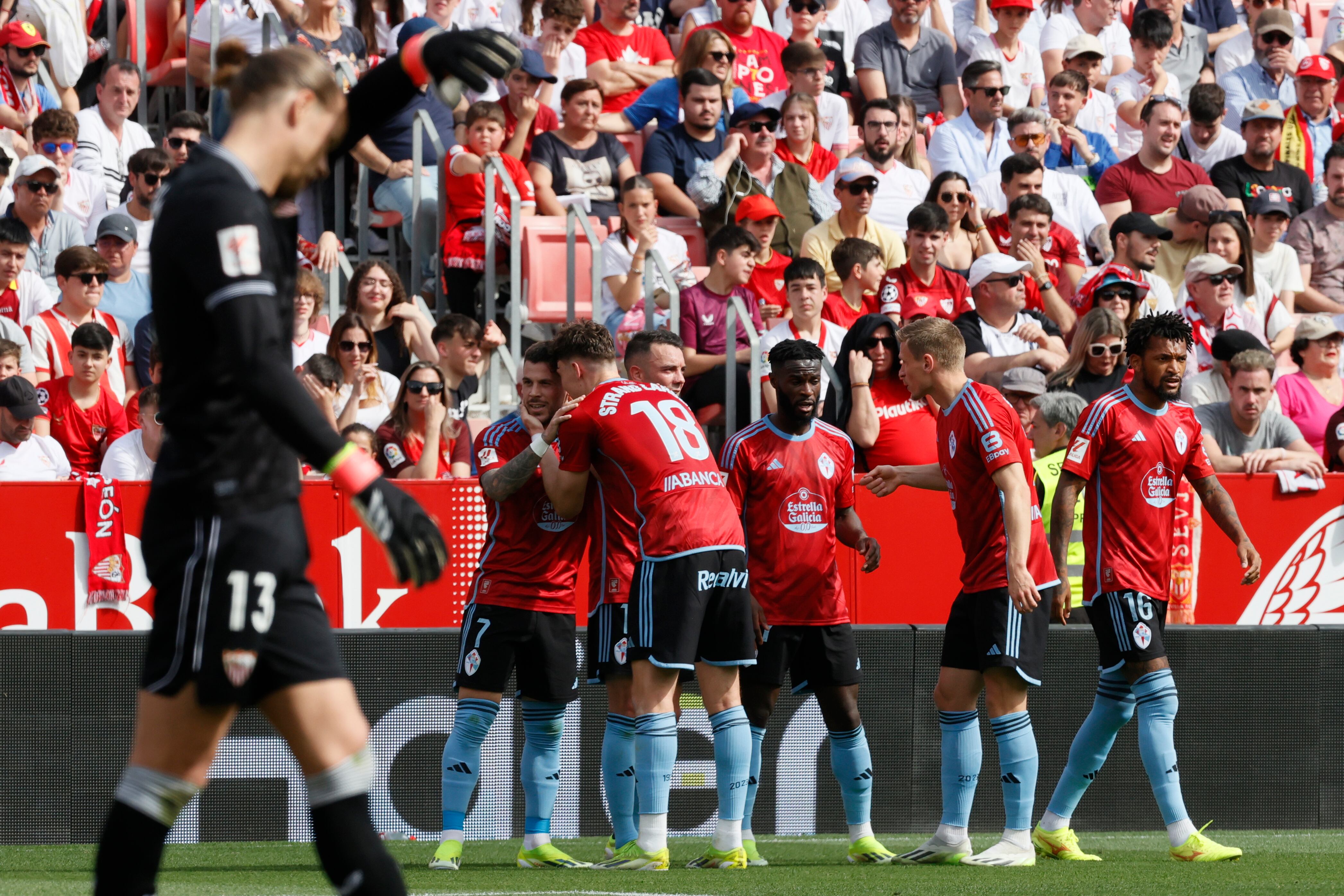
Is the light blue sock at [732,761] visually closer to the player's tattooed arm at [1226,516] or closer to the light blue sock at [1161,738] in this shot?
the light blue sock at [1161,738]

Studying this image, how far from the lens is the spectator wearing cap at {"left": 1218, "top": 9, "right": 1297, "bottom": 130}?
15547mm

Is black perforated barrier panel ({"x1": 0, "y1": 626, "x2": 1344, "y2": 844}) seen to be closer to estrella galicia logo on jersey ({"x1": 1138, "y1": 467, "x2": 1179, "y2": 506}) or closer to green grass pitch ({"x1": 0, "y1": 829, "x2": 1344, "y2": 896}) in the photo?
green grass pitch ({"x1": 0, "y1": 829, "x2": 1344, "y2": 896})

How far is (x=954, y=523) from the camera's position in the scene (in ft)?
33.7

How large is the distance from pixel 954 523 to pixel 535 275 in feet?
11.1

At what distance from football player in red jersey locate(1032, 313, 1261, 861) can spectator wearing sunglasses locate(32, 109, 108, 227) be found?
298 inches

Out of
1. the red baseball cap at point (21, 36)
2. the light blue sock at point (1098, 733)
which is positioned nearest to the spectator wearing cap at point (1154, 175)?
the light blue sock at point (1098, 733)

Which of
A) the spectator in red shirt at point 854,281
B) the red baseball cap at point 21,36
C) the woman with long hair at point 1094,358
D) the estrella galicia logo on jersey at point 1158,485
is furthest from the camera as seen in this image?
the red baseball cap at point 21,36

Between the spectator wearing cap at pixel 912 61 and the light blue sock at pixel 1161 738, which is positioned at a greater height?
the spectator wearing cap at pixel 912 61

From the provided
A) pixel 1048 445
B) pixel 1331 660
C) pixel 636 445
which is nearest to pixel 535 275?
pixel 1048 445

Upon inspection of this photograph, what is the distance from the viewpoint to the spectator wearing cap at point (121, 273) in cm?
1121

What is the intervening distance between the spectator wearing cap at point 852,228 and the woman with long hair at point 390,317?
8.86 ft

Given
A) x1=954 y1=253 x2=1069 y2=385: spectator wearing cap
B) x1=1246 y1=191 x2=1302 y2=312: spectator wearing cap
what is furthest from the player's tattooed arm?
x1=1246 y1=191 x2=1302 y2=312: spectator wearing cap

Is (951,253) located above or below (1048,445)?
above

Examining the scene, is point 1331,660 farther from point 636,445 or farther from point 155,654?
point 155,654
